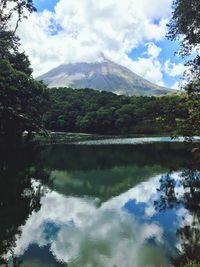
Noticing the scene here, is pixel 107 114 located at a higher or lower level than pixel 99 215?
higher

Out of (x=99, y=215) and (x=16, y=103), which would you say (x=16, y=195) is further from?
(x=16, y=103)

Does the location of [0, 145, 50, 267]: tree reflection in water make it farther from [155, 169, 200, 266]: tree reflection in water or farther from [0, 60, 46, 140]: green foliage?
[0, 60, 46, 140]: green foliage

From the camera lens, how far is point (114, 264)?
18578mm

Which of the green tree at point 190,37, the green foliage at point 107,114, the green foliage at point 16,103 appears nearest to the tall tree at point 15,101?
the green foliage at point 16,103

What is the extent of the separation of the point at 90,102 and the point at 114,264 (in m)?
168

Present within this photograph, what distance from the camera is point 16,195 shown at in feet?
114

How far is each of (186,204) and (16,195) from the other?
14990 millimetres

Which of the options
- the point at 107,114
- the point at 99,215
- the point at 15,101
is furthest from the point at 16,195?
the point at 107,114

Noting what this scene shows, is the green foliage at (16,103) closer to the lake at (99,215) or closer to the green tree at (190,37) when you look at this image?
the lake at (99,215)

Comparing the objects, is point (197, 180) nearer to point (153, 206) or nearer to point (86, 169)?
point (153, 206)

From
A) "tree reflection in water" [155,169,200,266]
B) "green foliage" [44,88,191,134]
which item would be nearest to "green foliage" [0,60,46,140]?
"tree reflection in water" [155,169,200,266]

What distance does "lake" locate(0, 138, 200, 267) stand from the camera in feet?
65.2

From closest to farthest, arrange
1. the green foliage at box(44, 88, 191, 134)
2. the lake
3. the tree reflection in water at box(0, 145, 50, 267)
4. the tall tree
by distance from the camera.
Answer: the lake
the tree reflection in water at box(0, 145, 50, 267)
the tall tree
the green foliage at box(44, 88, 191, 134)

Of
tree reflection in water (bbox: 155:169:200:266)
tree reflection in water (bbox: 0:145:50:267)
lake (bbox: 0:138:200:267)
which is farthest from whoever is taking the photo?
tree reflection in water (bbox: 0:145:50:267)
